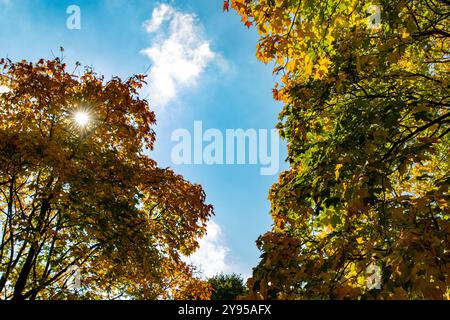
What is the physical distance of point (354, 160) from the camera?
4477mm

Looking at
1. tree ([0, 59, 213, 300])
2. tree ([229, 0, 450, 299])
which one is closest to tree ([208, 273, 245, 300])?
tree ([0, 59, 213, 300])

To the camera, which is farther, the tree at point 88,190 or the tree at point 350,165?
the tree at point 88,190

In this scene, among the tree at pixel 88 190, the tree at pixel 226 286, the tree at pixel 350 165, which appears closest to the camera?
the tree at pixel 350 165

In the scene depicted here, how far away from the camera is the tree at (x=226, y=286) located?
31.2 m

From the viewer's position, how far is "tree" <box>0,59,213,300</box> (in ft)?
25.7

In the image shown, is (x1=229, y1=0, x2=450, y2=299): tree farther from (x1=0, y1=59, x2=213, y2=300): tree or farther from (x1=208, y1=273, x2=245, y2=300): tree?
(x1=208, y1=273, x2=245, y2=300): tree

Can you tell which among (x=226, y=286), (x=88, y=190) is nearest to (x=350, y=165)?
(x=88, y=190)

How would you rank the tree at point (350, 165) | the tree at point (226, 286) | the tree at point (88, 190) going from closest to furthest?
the tree at point (350, 165), the tree at point (88, 190), the tree at point (226, 286)

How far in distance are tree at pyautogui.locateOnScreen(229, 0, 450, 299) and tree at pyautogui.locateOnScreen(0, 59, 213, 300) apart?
415 cm

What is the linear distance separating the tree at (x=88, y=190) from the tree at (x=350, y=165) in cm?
415

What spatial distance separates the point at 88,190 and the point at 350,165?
609 centimetres

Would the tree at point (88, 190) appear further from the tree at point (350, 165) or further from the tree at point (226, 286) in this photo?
the tree at point (226, 286)

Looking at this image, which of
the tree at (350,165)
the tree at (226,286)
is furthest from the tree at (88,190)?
the tree at (226,286)
